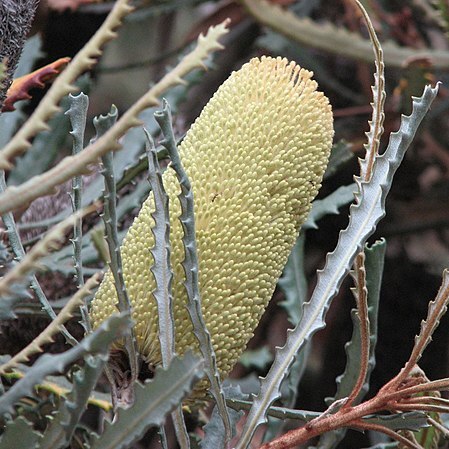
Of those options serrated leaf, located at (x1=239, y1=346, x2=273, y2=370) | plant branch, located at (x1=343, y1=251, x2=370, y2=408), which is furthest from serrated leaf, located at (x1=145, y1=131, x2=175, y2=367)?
serrated leaf, located at (x1=239, y1=346, x2=273, y2=370)

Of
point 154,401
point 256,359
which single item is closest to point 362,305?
point 154,401

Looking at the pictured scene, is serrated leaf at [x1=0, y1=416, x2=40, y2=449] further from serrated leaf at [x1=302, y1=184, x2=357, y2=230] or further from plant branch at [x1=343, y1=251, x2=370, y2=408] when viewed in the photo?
serrated leaf at [x1=302, y1=184, x2=357, y2=230]

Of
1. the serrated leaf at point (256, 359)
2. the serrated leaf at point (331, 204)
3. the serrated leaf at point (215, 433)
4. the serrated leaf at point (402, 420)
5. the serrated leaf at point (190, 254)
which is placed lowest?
the serrated leaf at point (256, 359)

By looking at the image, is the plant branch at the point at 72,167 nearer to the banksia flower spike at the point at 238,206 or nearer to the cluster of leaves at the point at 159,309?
the cluster of leaves at the point at 159,309

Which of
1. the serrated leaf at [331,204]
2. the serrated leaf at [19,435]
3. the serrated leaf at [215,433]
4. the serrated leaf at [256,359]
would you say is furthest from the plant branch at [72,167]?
the serrated leaf at [256,359]

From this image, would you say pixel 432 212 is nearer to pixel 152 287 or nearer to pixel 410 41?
pixel 410 41

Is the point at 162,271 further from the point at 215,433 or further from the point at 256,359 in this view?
the point at 256,359
